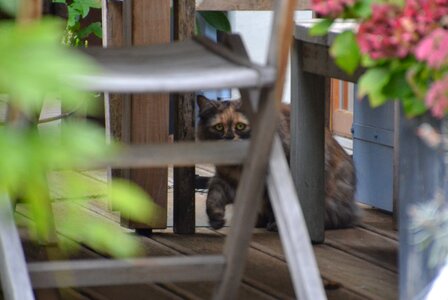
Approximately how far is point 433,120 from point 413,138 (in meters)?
0.06

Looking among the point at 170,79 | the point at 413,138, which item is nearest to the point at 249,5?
the point at 413,138

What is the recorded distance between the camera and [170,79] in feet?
4.87

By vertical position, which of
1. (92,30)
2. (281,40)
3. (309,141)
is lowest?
(309,141)

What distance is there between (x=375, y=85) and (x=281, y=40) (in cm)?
17

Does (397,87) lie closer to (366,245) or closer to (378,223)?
(366,245)

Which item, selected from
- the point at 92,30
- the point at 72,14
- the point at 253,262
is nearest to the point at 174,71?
the point at 253,262

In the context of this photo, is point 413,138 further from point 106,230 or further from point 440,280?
point 106,230

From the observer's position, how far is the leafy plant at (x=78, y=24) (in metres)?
3.84

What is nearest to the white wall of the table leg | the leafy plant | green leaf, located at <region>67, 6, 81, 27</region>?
the leafy plant

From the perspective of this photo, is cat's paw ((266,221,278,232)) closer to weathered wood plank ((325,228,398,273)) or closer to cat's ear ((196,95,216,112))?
weathered wood plank ((325,228,398,273))

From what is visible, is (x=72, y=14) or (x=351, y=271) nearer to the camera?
(x=351, y=271)

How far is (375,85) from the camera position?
1608mm

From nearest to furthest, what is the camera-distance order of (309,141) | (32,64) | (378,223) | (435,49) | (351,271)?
(32,64) < (435,49) < (351,271) < (309,141) < (378,223)

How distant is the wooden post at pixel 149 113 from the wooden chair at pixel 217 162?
130cm
